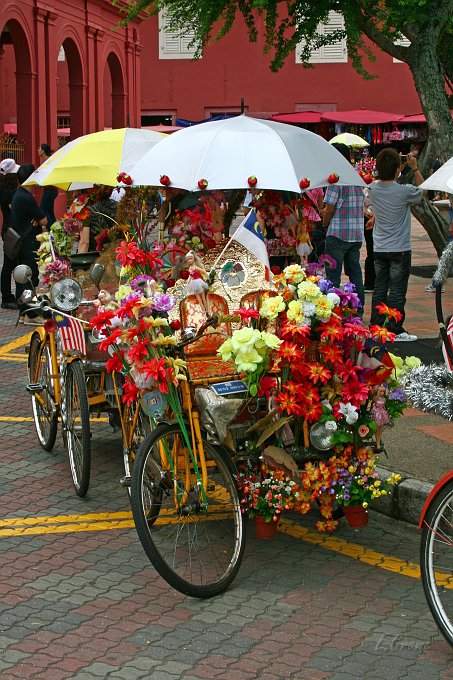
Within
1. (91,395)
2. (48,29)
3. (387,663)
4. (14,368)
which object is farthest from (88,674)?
(48,29)

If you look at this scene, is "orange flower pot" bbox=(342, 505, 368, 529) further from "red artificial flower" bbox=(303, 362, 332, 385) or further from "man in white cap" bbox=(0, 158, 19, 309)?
"man in white cap" bbox=(0, 158, 19, 309)

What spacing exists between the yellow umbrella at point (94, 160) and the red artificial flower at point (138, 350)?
3145 mm

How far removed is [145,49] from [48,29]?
1472 cm

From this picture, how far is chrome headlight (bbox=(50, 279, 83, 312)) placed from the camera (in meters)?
6.76

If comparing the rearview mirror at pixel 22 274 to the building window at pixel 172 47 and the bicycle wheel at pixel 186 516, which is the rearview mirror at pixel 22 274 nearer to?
the bicycle wheel at pixel 186 516

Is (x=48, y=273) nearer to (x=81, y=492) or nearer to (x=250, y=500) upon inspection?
(x=81, y=492)

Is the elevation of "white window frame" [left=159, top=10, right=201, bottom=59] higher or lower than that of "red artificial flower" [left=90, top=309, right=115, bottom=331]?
higher

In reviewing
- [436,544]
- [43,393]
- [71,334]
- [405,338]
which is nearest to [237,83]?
[405,338]

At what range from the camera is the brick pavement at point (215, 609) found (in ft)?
14.2

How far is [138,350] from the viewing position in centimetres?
520

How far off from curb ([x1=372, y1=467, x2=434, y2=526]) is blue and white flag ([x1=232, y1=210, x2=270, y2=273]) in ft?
4.66

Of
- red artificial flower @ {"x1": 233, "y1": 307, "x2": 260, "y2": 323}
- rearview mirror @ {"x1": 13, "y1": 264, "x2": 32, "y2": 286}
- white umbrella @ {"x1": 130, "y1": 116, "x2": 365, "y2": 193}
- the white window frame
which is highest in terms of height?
the white window frame

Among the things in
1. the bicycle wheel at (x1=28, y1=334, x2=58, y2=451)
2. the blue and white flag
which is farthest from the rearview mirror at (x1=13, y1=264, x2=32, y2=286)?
the blue and white flag

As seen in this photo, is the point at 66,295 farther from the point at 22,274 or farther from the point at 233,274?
the point at 233,274
